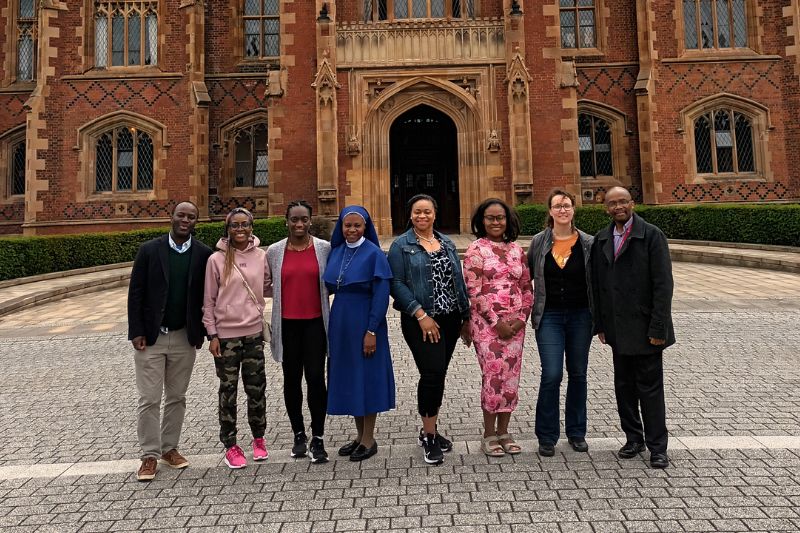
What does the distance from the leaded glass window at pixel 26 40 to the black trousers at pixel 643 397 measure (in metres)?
25.9

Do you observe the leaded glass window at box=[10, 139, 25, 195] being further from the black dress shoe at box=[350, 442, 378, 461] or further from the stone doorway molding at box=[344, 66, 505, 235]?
the black dress shoe at box=[350, 442, 378, 461]

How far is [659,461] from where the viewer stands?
3307mm

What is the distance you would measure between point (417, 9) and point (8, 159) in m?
17.9

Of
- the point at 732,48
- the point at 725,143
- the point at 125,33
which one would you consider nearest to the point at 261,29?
the point at 125,33

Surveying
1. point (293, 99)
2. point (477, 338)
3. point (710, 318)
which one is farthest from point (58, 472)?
point (293, 99)

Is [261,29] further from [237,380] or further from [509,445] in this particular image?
[509,445]

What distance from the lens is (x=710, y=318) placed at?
796cm

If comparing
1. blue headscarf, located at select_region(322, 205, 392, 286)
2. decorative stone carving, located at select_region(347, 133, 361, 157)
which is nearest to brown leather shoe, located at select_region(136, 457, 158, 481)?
blue headscarf, located at select_region(322, 205, 392, 286)

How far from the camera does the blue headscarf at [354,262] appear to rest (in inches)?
142

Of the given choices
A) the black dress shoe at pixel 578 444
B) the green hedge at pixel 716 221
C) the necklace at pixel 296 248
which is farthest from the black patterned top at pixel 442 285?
the green hedge at pixel 716 221

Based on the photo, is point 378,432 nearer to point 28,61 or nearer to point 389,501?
point 389,501

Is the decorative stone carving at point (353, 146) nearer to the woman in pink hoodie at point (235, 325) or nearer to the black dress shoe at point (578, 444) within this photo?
the woman in pink hoodie at point (235, 325)

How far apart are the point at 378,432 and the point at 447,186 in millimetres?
17647

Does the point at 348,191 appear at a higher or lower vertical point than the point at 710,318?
higher
